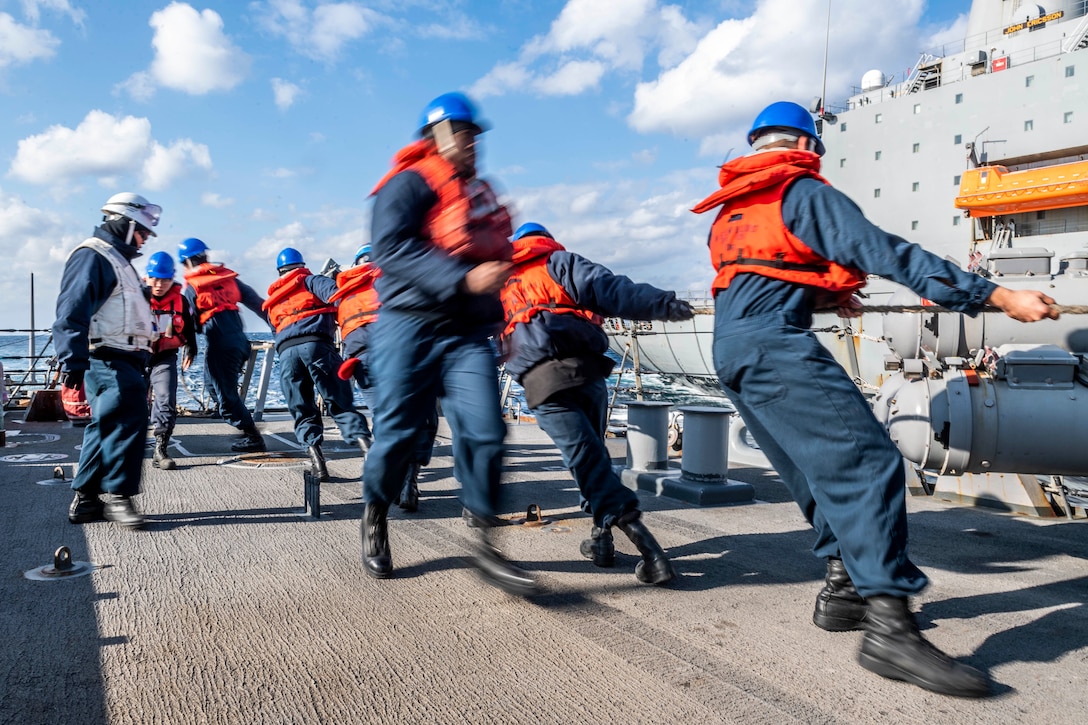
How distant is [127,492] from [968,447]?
4.53 metres

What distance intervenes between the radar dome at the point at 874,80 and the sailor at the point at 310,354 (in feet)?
99.6

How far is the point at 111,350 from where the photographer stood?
4.04m

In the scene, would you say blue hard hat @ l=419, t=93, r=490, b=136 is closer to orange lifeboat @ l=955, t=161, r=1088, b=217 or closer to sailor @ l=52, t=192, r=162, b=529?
sailor @ l=52, t=192, r=162, b=529

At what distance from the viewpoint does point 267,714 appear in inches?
72.7

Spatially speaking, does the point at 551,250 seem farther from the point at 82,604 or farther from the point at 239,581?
the point at 82,604

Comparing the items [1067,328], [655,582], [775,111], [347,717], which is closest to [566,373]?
[655,582]

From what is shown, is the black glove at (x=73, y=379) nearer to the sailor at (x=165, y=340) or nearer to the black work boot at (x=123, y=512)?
the black work boot at (x=123, y=512)

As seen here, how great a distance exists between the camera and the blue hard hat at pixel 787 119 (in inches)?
Result: 103

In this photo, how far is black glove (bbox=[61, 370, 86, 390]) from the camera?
366cm

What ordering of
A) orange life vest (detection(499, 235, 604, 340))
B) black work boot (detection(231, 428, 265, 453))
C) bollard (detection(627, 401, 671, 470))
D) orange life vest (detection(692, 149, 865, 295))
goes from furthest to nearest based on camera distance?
black work boot (detection(231, 428, 265, 453)), bollard (detection(627, 401, 671, 470)), orange life vest (detection(499, 235, 604, 340)), orange life vest (detection(692, 149, 865, 295))

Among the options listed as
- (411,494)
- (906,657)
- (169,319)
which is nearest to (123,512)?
(411,494)

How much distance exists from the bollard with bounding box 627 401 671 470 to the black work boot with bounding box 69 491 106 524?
3206 millimetres

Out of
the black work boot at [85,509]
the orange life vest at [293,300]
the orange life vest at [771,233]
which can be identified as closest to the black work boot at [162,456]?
the orange life vest at [293,300]

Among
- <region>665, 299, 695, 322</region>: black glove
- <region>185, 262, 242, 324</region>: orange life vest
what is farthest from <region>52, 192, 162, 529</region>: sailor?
<region>665, 299, 695, 322</region>: black glove
